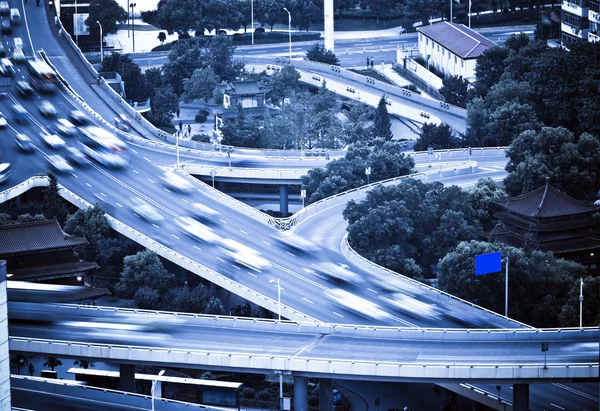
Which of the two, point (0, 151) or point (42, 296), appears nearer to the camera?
point (42, 296)

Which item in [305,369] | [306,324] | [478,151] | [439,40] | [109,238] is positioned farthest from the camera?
[439,40]

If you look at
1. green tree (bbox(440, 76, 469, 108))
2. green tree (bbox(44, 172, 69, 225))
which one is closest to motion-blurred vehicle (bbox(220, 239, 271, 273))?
green tree (bbox(44, 172, 69, 225))

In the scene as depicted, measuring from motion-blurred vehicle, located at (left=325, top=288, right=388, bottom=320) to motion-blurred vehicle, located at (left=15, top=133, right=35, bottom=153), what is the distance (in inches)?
2050

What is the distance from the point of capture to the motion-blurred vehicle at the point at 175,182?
146m

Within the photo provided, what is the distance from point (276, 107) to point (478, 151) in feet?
117

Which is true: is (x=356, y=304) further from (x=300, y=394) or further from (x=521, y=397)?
(x=521, y=397)

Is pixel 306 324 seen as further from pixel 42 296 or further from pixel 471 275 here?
pixel 42 296

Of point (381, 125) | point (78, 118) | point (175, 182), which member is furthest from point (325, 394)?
point (78, 118)

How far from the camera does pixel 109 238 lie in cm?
13338

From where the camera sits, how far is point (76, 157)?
6102 inches

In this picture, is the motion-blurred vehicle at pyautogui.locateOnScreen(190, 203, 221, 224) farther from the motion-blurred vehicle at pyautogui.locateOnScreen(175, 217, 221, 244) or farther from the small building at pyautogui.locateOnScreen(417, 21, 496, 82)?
the small building at pyautogui.locateOnScreen(417, 21, 496, 82)

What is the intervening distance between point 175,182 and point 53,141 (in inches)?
769

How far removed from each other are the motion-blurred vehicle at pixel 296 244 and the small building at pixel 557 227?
16308mm

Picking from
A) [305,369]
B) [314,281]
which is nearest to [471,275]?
[314,281]
